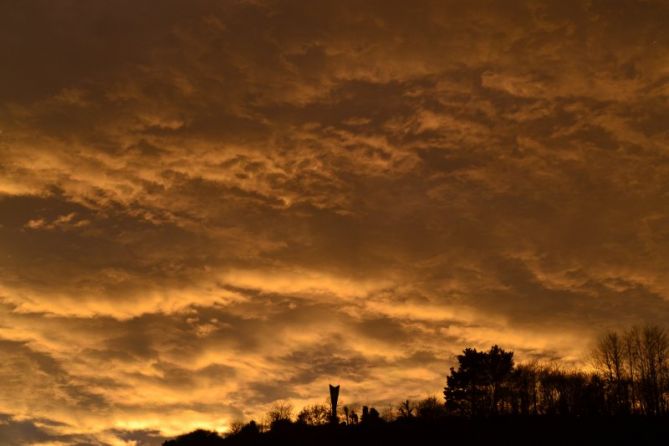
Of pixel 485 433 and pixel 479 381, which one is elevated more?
pixel 479 381

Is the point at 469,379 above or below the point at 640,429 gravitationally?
above

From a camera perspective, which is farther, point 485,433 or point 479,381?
point 479,381

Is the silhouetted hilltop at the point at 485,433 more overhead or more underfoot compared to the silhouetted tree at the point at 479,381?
more underfoot

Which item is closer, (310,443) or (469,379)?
(310,443)

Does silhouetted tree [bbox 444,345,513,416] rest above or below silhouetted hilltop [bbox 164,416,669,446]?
above

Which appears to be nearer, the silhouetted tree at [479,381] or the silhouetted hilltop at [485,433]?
the silhouetted hilltop at [485,433]

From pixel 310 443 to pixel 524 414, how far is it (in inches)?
1318

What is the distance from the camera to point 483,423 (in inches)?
3775

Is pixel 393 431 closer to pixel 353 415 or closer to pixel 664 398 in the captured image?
pixel 353 415

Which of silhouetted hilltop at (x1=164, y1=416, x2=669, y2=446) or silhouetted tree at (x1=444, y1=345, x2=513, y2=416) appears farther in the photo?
silhouetted tree at (x1=444, y1=345, x2=513, y2=416)

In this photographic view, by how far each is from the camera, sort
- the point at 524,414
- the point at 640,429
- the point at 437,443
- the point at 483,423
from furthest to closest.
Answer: the point at 524,414, the point at 483,423, the point at 437,443, the point at 640,429

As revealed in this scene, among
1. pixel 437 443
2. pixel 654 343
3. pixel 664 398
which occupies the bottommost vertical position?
pixel 437 443

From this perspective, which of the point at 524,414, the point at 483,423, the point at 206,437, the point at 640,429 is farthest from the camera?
the point at 206,437

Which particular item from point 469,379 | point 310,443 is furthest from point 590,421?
point 310,443
